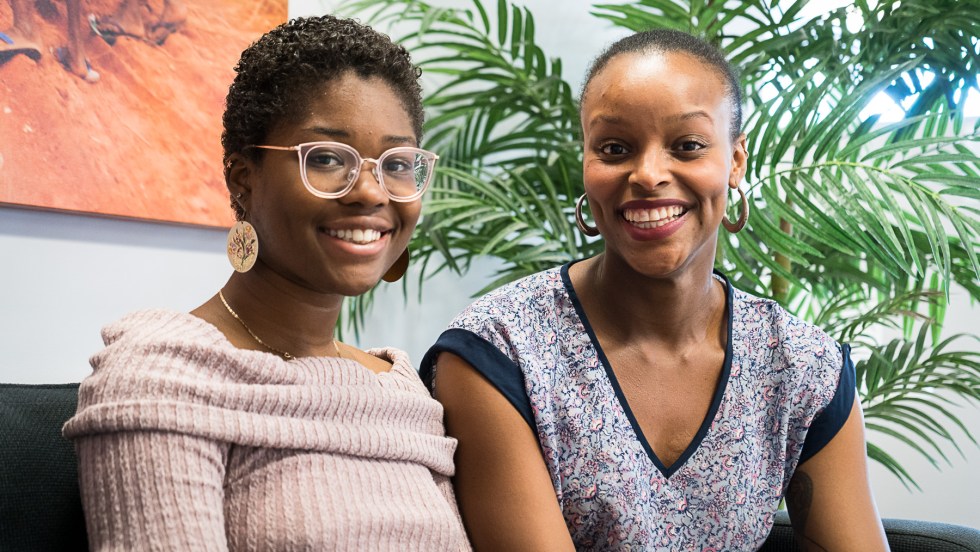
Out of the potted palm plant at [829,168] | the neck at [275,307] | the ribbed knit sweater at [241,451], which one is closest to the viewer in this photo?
the ribbed knit sweater at [241,451]

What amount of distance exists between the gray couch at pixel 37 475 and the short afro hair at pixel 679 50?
848 mm

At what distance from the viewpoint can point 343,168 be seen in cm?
110

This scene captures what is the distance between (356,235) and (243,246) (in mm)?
129

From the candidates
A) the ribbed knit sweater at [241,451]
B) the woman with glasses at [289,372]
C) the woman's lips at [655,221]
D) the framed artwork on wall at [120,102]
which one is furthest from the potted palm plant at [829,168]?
the ribbed knit sweater at [241,451]

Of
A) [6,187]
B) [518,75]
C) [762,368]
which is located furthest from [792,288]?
[6,187]

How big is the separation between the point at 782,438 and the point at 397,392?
23.1 inches

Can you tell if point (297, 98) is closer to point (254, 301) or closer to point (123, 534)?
point (254, 301)

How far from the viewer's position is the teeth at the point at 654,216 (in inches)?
52.6

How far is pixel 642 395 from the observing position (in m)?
1.40

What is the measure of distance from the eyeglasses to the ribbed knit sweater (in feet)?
0.65

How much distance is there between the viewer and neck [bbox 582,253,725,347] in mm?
1433

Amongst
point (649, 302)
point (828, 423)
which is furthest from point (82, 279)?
point (828, 423)

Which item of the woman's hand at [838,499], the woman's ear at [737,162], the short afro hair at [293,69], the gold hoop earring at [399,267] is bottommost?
the woman's hand at [838,499]

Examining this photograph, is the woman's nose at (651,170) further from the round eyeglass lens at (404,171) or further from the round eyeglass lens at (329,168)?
the round eyeglass lens at (329,168)
